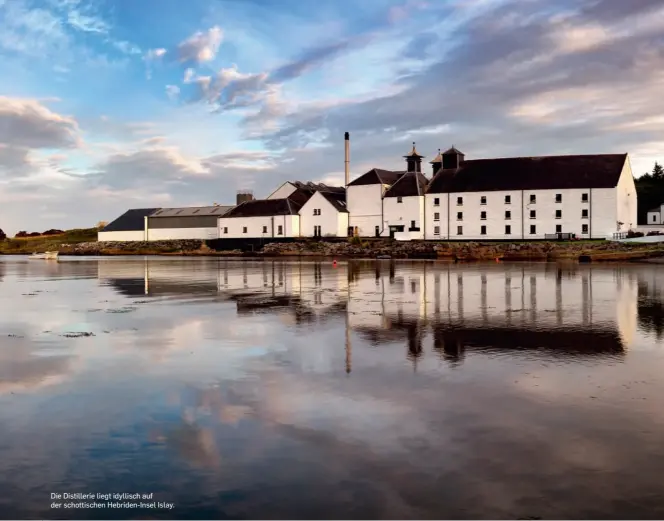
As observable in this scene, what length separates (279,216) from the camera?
100000 millimetres

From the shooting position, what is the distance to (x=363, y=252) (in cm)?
8438

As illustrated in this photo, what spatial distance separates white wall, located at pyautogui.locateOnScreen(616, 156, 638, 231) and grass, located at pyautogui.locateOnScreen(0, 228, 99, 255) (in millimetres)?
120036

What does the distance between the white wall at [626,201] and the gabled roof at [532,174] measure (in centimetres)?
207

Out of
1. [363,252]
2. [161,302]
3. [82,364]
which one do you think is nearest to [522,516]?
[82,364]

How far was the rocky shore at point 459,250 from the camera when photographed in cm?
6460

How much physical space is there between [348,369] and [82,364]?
6.01 m

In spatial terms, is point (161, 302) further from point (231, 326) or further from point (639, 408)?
point (639, 408)

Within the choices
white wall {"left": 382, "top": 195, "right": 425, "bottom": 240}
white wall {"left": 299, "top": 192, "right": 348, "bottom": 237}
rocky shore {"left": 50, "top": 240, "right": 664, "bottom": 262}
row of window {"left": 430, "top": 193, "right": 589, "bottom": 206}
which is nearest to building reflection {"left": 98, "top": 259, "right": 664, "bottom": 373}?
rocky shore {"left": 50, "top": 240, "right": 664, "bottom": 262}

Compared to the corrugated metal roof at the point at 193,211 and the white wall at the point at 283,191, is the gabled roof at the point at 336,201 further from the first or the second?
the corrugated metal roof at the point at 193,211

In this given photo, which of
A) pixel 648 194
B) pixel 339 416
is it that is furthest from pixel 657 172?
pixel 339 416

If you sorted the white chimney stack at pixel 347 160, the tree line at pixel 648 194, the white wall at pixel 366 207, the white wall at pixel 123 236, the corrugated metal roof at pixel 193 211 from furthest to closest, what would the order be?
1. the white wall at pixel 123 236
2. the corrugated metal roof at pixel 193 211
3. the tree line at pixel 648 194
4. the white chimney stack at pixel 347 160
5. the white wall at pixel 366 207

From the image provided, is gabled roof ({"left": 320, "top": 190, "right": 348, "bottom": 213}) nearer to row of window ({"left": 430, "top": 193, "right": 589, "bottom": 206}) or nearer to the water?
row of window ({"left": 430, "top": 193, "right": 589, "bottom": 206})

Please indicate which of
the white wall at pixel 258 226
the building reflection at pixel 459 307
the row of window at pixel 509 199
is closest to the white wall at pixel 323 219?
the white wall at pixel 258 226

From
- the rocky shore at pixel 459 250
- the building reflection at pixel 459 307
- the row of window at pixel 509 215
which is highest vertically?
the row of window at pixel 509 215
